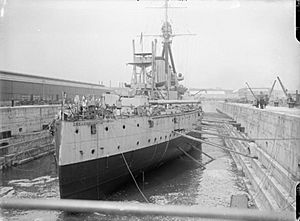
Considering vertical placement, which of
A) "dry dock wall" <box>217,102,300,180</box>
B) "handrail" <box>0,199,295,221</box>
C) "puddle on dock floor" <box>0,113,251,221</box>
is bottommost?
"puddle on dock floor" <box>0,113,251,221</box>

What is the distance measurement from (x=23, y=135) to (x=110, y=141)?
8186mm

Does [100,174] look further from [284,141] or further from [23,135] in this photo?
[23,135]

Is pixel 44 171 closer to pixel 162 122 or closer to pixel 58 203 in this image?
pixel 162 122

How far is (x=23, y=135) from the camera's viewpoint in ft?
47.3

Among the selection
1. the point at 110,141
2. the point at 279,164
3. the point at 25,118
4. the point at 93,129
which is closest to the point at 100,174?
the point at 110,141

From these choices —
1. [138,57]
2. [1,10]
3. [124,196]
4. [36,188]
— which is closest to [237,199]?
[124,196]

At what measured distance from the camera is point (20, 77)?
60.2 ft

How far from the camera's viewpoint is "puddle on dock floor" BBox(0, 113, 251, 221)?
848 centimetres

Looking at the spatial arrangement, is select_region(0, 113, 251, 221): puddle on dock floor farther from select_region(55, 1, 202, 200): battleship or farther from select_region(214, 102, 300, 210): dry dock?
select_region(214, 102, 300, 210): dry dock

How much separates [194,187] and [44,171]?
7188 mm

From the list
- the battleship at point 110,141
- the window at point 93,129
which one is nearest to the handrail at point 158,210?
the battleship at point 110,141

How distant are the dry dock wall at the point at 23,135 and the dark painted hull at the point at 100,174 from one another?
5719 mm

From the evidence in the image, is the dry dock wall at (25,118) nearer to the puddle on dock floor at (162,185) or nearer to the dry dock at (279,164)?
the puddle on dock floor at (162,185)

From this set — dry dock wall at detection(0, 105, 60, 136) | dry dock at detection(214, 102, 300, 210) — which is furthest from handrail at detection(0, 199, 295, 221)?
dry dock wall at detection(0, 105, 60, 136)
